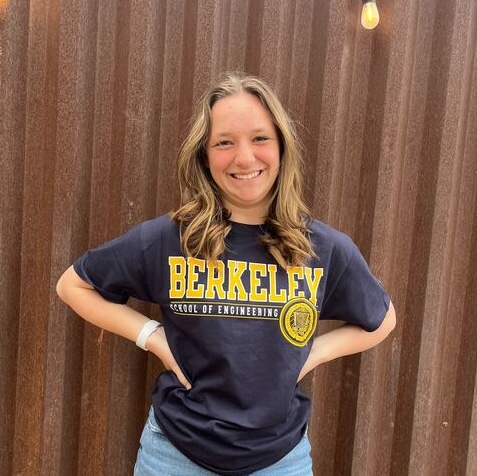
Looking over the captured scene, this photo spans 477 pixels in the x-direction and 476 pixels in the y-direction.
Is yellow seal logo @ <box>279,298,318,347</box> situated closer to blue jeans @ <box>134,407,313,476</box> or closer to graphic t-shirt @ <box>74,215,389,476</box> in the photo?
graphic t-shirt @ <box>74,215,389,476</box>

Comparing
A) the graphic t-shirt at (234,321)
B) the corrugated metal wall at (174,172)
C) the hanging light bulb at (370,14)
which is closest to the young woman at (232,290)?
the graphic t-shirt at (234,321)

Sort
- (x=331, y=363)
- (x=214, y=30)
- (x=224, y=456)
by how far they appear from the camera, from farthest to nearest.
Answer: (x=331, y=363)
(x=214, y=30)
(x=224, y=456)

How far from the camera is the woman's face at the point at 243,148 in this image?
5.53ft

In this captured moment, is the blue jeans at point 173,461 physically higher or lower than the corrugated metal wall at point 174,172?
lower

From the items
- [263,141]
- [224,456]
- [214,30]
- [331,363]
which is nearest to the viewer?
[224,456]

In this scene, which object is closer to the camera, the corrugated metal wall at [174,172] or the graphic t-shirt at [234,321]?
the graphic t-shirt at [234,321]

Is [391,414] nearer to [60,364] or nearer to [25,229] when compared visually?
[60,364]

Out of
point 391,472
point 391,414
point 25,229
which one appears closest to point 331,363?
point 391,414

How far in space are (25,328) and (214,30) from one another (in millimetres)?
1487

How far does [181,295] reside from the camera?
1.71 m

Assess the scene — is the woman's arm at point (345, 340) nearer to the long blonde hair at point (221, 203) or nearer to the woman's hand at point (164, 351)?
the long blonde hair at point (221, 203)

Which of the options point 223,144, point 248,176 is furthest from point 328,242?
point 223,144

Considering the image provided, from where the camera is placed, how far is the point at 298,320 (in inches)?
66.8

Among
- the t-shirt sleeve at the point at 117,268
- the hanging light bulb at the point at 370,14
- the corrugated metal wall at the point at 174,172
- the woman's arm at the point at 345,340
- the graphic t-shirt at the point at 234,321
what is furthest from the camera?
the corrugated metal wall at the point at 174,172
